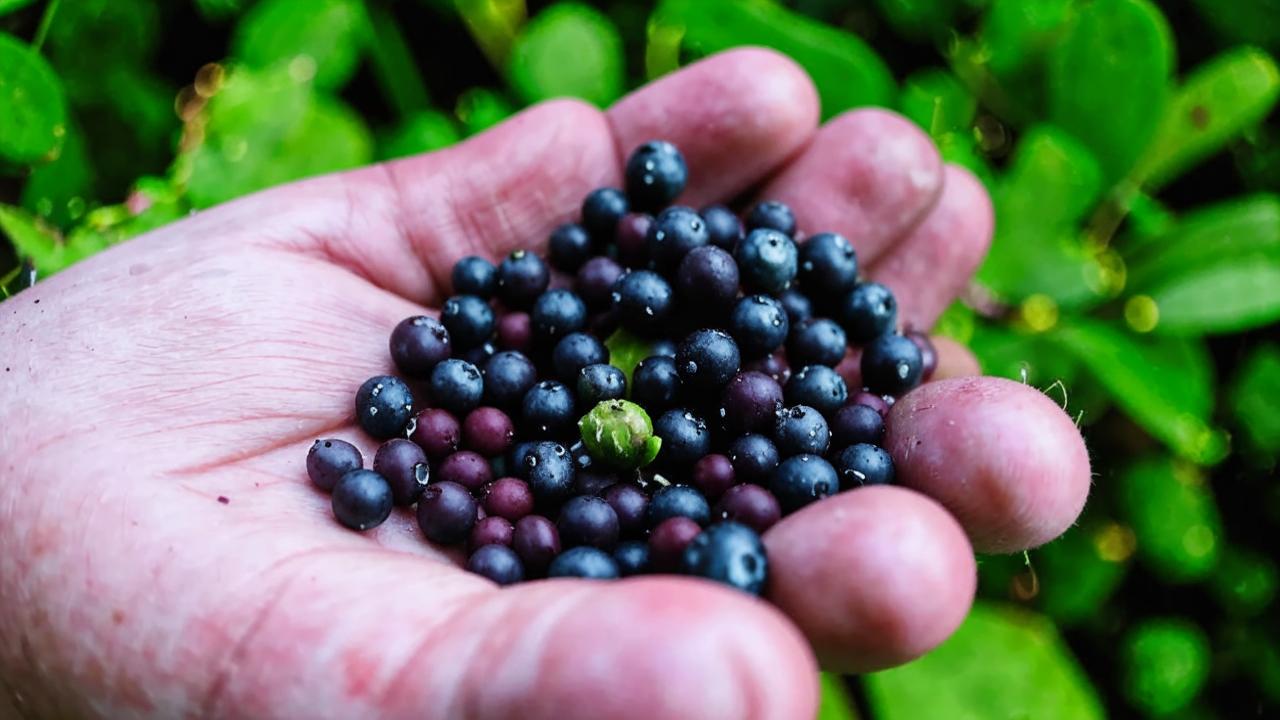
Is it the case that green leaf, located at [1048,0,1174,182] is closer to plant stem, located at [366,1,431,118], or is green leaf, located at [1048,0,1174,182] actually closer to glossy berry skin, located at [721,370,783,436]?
glossy berry skin, located at [721,370,783,436]

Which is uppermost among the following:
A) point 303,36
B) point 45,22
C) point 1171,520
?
point 45,22

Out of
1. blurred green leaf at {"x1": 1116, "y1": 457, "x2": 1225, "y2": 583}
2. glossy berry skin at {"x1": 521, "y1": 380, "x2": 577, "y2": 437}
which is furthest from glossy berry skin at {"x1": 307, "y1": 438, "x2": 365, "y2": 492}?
blurred green leaf at {"x1": 1116, "y1": 457, "x2": 1225, "y2": 583}

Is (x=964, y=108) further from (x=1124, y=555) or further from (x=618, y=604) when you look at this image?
(x=618, y=604)

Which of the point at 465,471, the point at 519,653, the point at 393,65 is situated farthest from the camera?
the point at 393,65

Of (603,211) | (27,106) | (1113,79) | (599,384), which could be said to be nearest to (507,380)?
(599,384)

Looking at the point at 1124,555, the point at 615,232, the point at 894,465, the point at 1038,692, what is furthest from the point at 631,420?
the point at 1124,555

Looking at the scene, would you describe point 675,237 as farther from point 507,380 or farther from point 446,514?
point 446,514

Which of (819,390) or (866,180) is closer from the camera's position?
(819,390)

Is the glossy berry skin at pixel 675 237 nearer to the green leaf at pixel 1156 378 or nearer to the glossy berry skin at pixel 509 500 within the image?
the glossy berry skin at pixel 509 500
